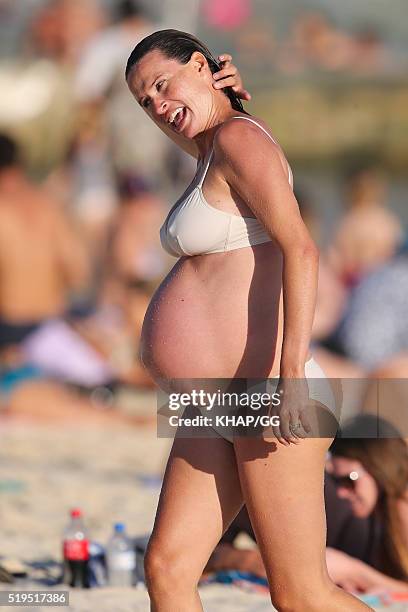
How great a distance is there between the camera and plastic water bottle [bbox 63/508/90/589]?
13.9ft

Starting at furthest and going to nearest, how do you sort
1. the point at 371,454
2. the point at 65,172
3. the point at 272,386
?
the point at 65,172
the point at 371,454
the point at 272,386

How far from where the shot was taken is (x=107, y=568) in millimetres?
4332

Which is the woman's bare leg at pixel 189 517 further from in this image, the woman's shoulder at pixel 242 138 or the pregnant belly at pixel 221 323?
the woman's shoulder at pixel 242 138

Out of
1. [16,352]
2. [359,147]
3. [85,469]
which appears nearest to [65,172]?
[16,352]

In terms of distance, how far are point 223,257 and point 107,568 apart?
170cm

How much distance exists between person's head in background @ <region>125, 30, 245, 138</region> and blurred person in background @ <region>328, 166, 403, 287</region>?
633cm

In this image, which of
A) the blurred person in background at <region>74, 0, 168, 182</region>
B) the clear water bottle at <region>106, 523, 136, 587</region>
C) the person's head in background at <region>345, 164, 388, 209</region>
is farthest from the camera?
the blurred person in background at <region>74, 0, 168, 182</region>

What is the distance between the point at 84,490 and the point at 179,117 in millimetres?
3161

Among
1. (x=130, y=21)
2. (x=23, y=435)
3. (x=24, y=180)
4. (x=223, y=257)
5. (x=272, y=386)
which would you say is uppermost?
(x=130, y=21)

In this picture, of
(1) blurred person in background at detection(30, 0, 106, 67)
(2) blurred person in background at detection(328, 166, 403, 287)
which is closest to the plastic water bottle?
(2) blurred person in background at detection(328, 166, 403, 287)

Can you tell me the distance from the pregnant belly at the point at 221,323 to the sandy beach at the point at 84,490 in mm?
1248

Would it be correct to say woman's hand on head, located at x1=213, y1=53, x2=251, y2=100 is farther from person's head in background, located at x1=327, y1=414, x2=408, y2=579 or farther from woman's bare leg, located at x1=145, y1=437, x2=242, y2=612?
person's head in background, located at x1=327, y1=414, x2=408, y2=579

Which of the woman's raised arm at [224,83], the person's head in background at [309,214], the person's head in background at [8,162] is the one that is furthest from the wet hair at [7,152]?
the woman's raised arm at [224,83]

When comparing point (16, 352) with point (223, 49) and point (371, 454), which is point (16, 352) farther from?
point (223, 49)
